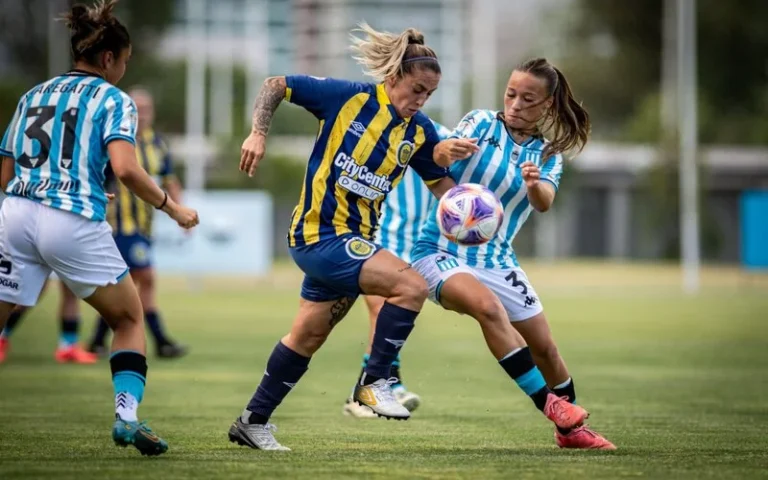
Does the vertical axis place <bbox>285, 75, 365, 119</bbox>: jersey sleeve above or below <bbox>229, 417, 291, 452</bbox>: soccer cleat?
above

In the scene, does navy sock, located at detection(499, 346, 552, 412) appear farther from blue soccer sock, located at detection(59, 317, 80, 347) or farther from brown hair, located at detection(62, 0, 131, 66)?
blue soccer sock, located at detection(59, 317, 80, 347)

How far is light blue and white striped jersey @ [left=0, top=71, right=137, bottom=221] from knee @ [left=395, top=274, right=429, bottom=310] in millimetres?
1516

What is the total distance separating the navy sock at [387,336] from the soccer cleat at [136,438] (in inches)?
43.1

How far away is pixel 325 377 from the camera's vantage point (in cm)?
1138

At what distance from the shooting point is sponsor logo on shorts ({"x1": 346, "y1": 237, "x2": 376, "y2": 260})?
6359mm

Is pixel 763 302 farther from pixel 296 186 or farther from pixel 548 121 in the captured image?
pixel 296 186

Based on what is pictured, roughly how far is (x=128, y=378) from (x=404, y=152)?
184cm

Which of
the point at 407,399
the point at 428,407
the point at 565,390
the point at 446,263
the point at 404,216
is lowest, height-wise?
the point at 428,407

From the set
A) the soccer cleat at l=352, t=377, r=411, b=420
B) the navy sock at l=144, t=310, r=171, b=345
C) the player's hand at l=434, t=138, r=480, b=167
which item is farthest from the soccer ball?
the navy sock at l=144, t=310, r=171, b=345

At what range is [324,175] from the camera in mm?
6492

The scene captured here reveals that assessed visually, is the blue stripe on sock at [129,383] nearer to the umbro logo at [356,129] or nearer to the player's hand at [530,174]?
the umbro logo at [356,129]

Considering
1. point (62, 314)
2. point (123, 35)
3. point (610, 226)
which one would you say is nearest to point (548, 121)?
point (123, 35)

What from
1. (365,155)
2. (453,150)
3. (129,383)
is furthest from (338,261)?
(129,383)

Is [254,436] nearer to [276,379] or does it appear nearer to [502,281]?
[276,379]
